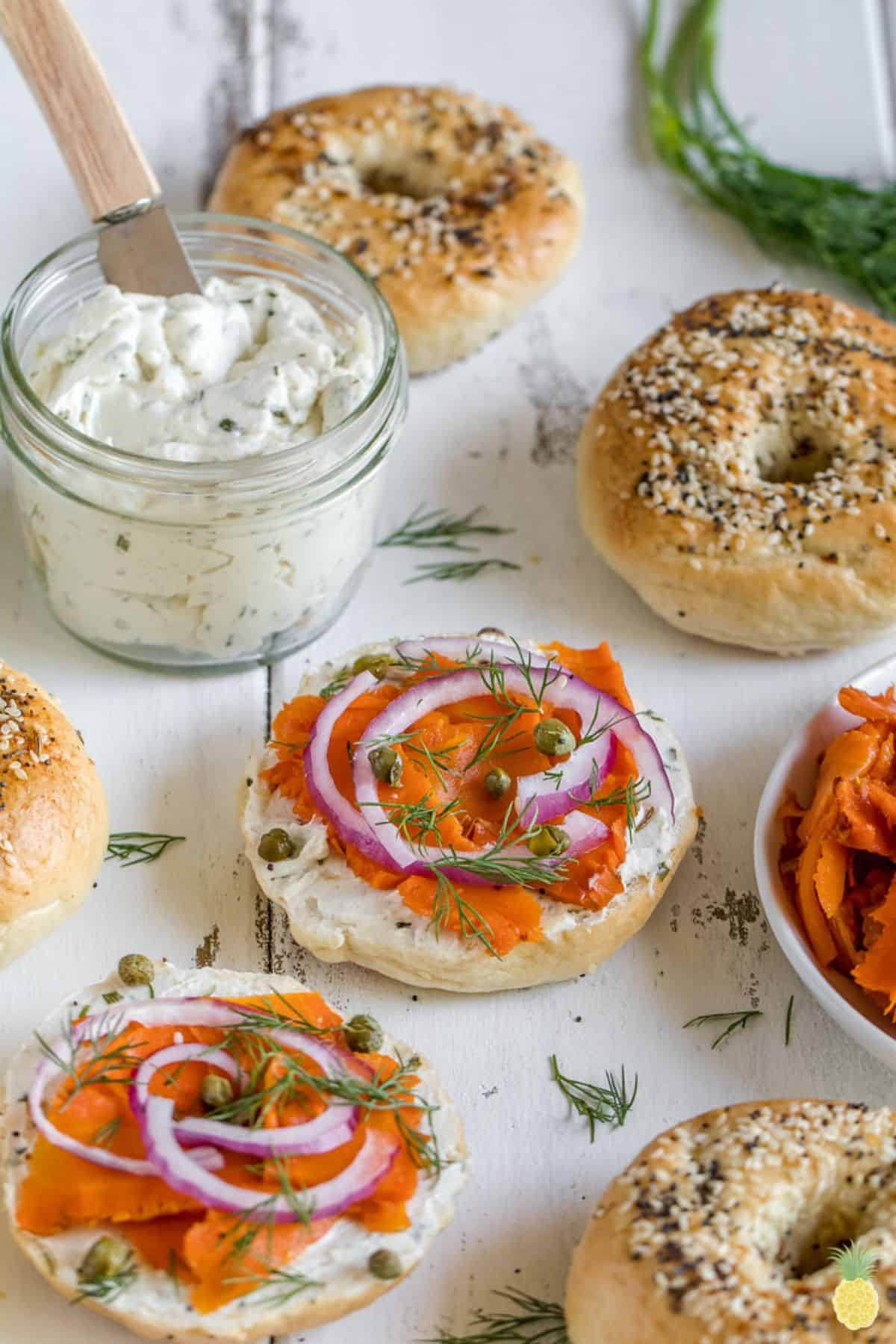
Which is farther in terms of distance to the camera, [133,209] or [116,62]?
[116,62]

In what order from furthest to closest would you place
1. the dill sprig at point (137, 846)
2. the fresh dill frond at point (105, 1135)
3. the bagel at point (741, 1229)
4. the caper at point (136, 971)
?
1. the dill sprig at point (137, 846)
2. the caper at point (136, 971)
3. the fresh dill frond at point (105, 1135)
4. the bagel at point (741, 1229)

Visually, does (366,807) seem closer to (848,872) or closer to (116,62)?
(848,872)

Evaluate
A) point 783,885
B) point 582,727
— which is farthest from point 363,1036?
point 783,885

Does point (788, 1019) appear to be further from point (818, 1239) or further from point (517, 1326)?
point (517, 1326)

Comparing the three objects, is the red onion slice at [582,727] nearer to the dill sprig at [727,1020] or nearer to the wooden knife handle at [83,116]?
the dill sprig at [727,1020]

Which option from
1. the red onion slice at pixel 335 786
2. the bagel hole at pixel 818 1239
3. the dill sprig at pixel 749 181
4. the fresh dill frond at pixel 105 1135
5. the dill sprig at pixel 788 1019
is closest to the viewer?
the fresh dill frond at pixel 105 1135

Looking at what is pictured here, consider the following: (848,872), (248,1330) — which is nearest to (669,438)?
(848,872)

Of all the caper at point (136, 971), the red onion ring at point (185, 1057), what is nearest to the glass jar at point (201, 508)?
the caper at point (136, 971)

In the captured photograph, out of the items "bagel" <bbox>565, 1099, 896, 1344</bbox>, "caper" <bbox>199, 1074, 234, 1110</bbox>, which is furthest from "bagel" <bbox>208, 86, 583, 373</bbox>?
"bagel" <bbox>565, 1099, 896, 1344</bbox>
